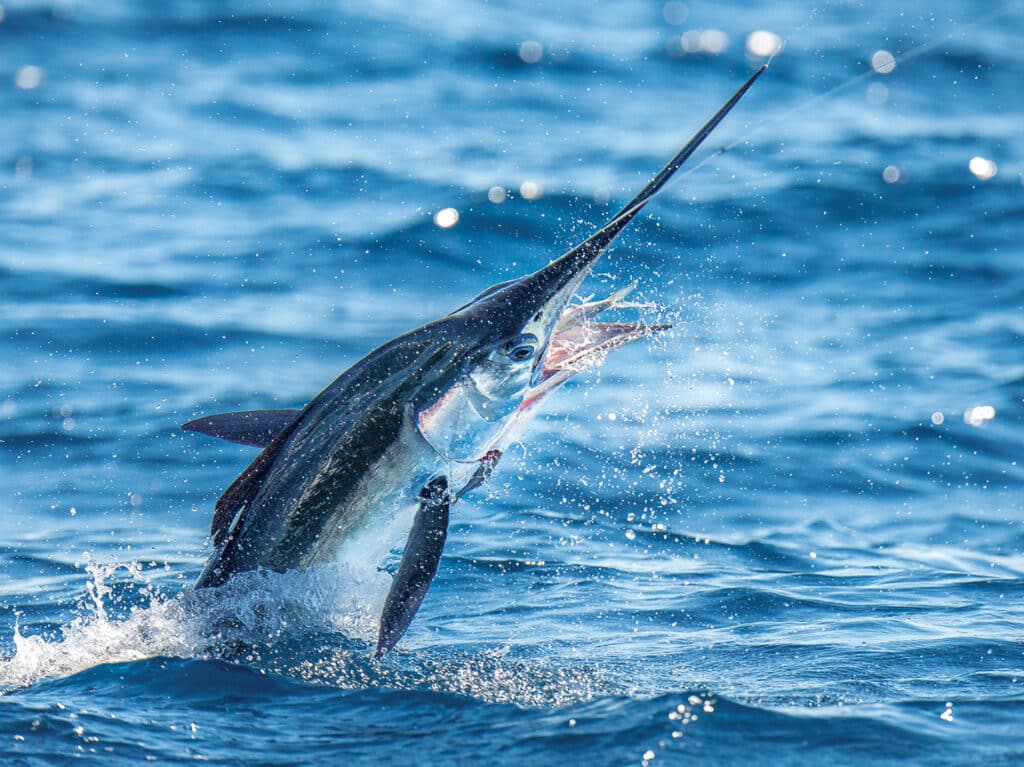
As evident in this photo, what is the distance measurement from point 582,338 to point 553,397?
162 inches

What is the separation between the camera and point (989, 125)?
15820 mm

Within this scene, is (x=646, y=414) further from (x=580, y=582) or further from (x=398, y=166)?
(x=398, y=166)

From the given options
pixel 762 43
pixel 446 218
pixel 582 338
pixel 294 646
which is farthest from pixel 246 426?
pixel 762 43

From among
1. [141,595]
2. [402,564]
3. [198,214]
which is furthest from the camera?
[198,214]

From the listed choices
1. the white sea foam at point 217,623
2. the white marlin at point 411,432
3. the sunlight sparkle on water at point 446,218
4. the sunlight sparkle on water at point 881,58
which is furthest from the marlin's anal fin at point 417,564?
the sunlight sparkle on water at point 881,58

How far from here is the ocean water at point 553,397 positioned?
5000 mm

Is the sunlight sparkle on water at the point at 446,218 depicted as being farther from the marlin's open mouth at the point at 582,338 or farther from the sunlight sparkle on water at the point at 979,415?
the marlin's open mouth at the point at 582,338

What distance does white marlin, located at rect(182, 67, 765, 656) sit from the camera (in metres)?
5.23

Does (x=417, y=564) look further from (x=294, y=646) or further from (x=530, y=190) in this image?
(x=530, y=190)

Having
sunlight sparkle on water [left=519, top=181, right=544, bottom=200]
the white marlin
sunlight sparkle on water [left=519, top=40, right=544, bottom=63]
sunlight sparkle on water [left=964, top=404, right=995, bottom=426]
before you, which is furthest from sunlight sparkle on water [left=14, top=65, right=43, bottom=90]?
the white marlin

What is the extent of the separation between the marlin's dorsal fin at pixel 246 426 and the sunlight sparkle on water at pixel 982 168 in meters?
10.3

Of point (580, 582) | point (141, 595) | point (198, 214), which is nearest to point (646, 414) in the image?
point (580, 582)

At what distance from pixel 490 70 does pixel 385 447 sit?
Result: 41.8 feet

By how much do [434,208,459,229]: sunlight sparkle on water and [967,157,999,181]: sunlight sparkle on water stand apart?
211 inches
